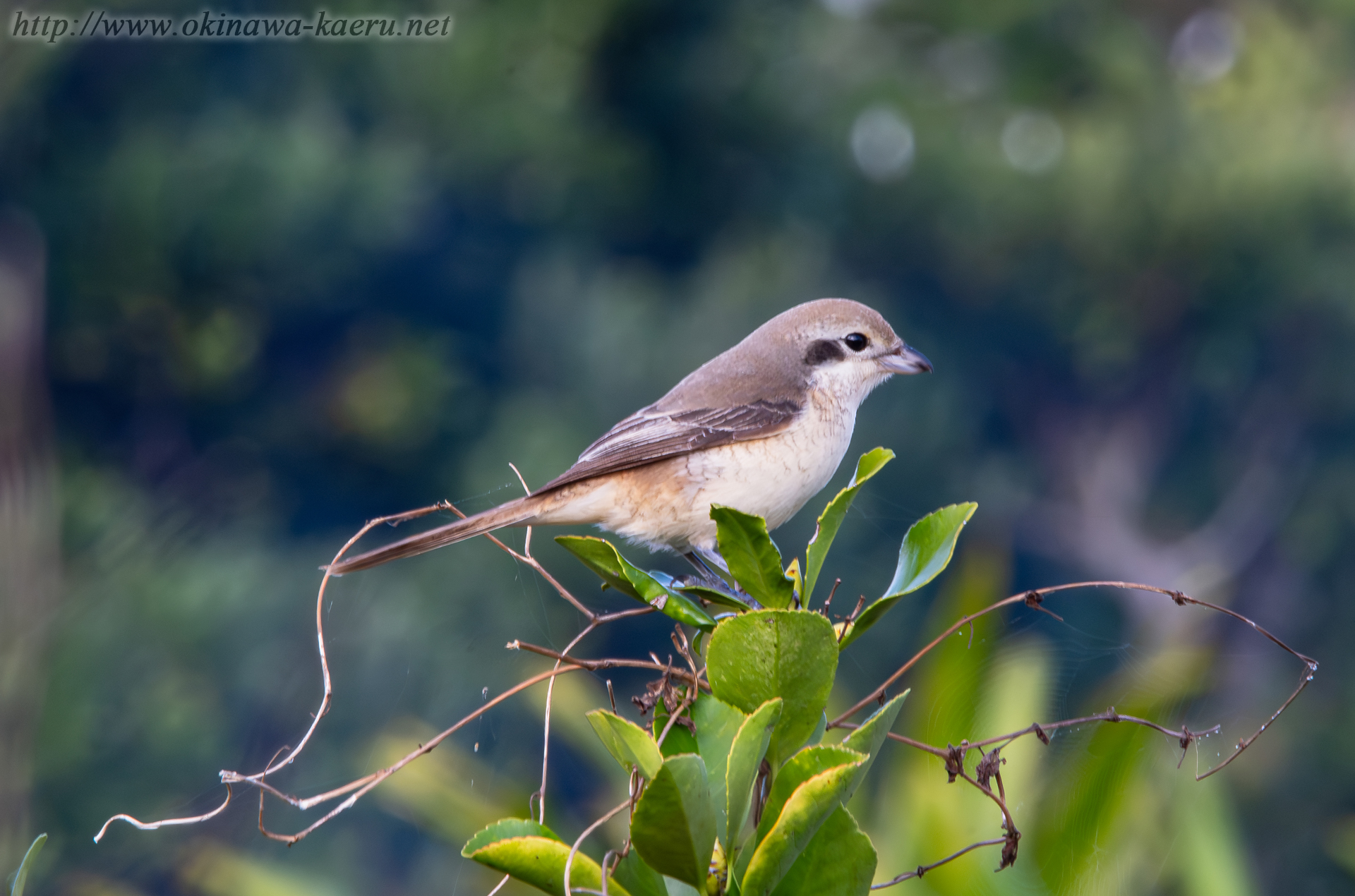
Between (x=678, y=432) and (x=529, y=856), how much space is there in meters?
0.96

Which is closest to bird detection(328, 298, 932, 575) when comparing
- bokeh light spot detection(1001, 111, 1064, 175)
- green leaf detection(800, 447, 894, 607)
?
green leaf detection(800, 447, 894, 607)

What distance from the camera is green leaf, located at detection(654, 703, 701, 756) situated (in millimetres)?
954

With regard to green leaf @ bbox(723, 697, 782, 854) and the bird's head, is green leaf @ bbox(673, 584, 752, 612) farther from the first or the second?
the bird's head

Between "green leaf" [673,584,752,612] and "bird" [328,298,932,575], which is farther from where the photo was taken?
"bird" [328,298,932,575]

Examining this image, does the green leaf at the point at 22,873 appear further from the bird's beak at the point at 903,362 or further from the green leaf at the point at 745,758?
the bird's beak at the point at 903,362

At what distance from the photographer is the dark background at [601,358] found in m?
2.94

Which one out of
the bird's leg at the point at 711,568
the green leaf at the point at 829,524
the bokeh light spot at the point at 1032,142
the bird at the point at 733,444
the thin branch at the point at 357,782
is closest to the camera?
the thin branch at the point at 357,782

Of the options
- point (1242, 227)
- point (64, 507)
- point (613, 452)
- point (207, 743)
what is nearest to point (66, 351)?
point (64, 507)

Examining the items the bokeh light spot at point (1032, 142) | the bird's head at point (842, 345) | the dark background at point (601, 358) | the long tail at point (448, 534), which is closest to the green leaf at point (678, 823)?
the long tail at point (448, 534)

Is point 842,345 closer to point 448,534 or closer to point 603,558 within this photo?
point 448,534

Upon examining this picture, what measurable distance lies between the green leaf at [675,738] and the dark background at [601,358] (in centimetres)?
85

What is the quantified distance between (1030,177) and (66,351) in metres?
5.36

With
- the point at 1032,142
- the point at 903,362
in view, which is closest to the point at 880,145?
the point at 1032,142

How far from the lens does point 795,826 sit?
804 millimetres
